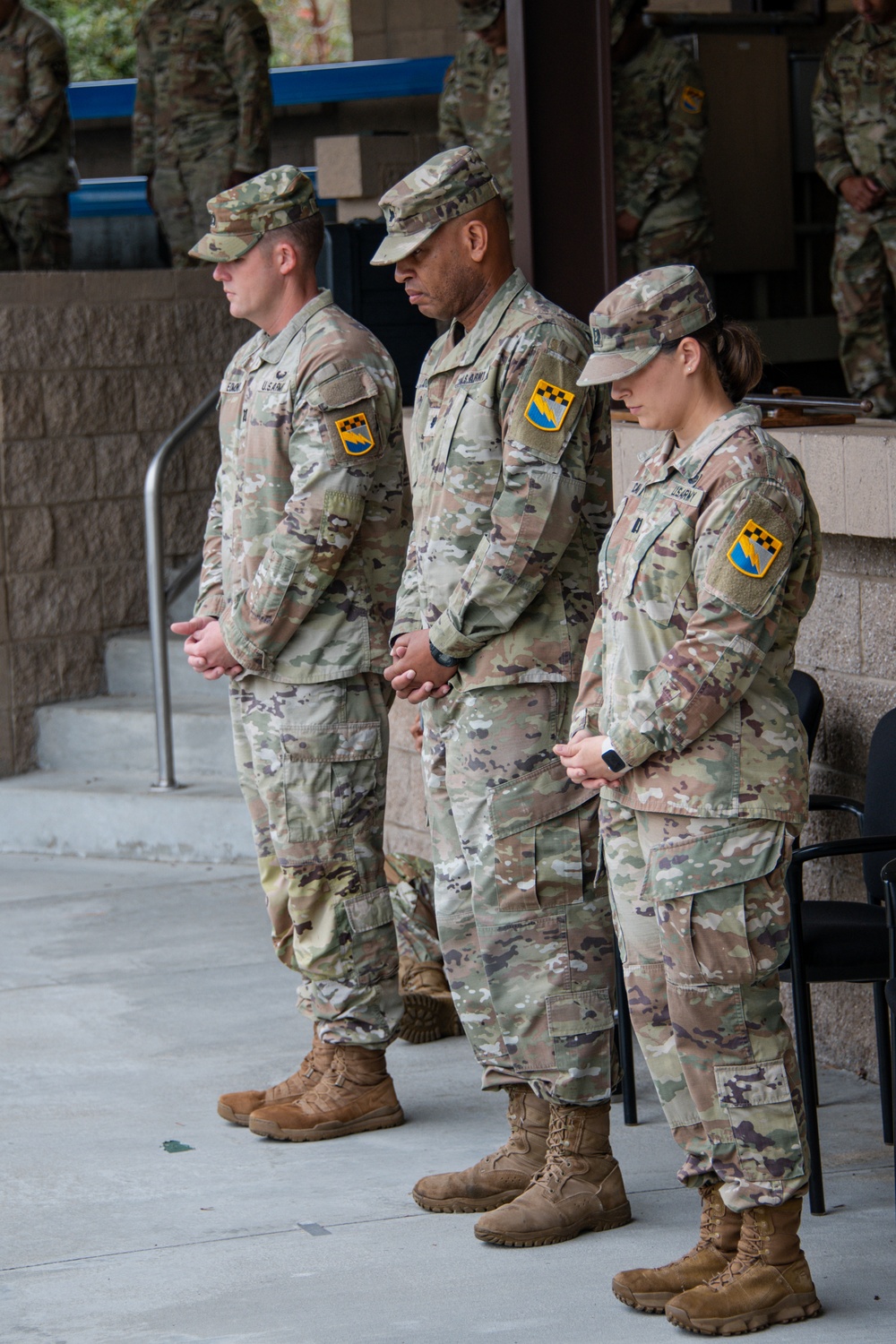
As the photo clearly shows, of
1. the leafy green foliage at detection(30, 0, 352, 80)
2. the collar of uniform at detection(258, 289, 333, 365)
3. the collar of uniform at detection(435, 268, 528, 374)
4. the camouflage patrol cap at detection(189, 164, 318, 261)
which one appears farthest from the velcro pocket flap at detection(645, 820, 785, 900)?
the leafy green foliage at detection(30, 0, 352, 80)

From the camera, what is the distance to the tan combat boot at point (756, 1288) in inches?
115

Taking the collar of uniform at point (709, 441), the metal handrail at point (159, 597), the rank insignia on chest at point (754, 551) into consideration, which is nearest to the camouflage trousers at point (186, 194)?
the metal handrail at point (159, 597)

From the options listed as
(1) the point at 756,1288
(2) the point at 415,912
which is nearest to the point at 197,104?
(2) the point at 415,912

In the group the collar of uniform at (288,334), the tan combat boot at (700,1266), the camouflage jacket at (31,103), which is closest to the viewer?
the tan combat boot at (700,1266)

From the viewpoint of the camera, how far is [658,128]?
25.3 ft

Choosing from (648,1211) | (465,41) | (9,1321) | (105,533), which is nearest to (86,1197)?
(9,1321)

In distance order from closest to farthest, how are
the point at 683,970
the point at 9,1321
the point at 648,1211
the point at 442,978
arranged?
the point at 683,970 → the point at 9,1321 → the point at 648,1211 → the point at 442,978

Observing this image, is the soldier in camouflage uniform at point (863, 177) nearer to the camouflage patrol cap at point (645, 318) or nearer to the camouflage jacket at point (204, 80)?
the camouflage jacket at point (204, 80)

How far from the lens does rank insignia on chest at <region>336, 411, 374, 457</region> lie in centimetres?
382

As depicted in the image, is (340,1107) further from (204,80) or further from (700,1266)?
(204,80)

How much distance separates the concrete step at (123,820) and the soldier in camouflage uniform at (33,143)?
2.99 meters

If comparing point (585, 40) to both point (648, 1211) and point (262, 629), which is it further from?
point (648, 1211)

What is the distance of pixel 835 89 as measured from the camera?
25.7 feet

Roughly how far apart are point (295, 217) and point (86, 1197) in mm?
2038
